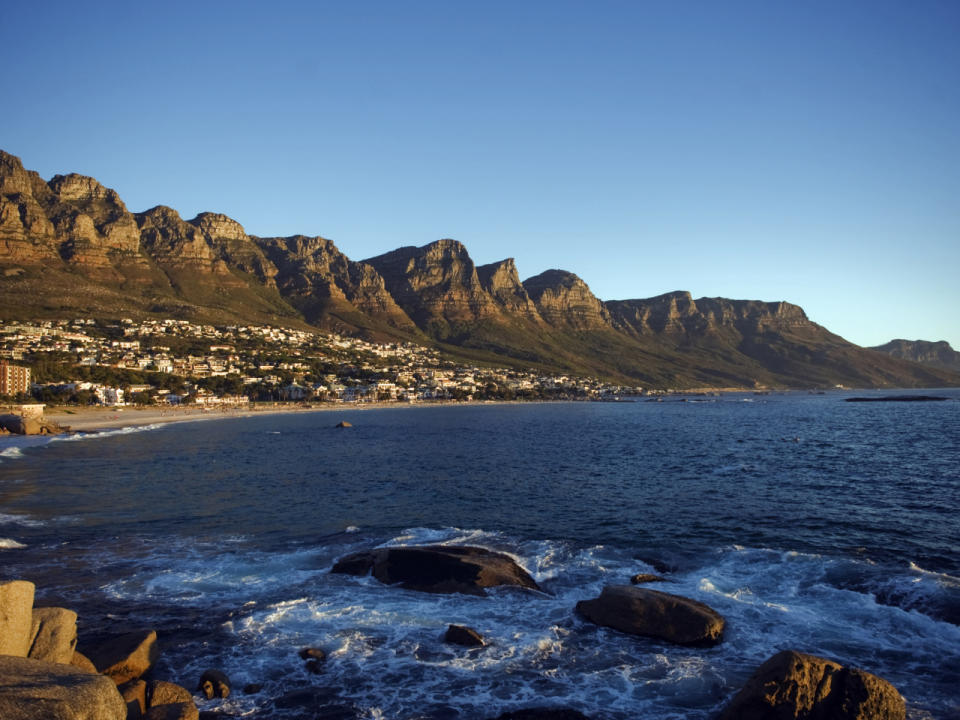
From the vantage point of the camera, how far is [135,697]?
1254 cm

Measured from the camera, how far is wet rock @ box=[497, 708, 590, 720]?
13.1 m

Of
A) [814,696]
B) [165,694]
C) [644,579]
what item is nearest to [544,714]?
[814,696]

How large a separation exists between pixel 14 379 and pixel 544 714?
5465 inches

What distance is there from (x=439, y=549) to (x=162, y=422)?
327 ft

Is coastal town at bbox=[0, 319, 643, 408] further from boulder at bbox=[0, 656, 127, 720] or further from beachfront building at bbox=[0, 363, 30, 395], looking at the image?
boulder at bbox=[0, 656, 127, 720]

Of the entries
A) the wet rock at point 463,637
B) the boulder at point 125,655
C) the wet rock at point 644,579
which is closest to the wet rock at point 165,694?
the boulder at point 125,655

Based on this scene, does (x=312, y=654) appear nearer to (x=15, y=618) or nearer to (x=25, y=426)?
(x=15, y=618)

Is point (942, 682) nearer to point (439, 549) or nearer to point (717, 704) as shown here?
point (717, 704)

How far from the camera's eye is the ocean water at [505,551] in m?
14.9

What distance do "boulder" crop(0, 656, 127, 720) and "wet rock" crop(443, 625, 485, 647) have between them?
8926 mm

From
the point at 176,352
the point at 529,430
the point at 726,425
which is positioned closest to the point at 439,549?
the point at 529,430

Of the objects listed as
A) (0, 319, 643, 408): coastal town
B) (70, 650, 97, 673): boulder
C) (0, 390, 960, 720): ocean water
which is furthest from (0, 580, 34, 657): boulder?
(0, 319, 643, 408): coastal town

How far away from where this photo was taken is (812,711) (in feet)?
41.0

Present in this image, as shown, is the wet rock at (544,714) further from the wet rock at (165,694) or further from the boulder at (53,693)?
the boulder at (53,693)
